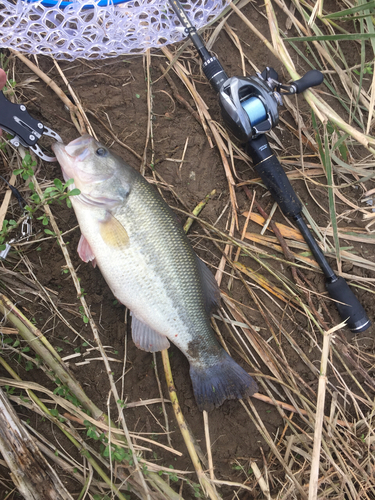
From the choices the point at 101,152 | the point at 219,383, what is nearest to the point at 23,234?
the point at 101,152

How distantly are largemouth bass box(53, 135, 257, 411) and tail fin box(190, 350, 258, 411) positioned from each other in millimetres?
144

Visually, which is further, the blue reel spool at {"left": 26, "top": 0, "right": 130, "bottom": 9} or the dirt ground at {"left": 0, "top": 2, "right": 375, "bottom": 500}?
the dirt ground at {"left": 0, "top": 2, "right": 375, "bottom": 500}

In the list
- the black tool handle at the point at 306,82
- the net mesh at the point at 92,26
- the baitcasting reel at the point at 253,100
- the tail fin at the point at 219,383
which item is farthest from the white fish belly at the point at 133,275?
the black tool handle at the point at 306,82

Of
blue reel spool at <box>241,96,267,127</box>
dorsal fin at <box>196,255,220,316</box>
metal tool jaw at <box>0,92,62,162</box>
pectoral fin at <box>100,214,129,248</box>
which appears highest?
metal tool jaw at <box>0,92,62,162</box>

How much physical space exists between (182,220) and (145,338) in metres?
0.95

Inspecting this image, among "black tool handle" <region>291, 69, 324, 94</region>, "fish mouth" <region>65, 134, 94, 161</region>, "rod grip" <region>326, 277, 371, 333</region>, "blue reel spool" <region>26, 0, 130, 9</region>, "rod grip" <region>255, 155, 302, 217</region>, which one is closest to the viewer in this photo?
"fish mouth" <region>65, 134, 94, 161</region>

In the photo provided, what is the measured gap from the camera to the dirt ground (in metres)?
2.49

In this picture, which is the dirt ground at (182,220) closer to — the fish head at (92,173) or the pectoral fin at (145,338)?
the pectoral fin at (145,338)

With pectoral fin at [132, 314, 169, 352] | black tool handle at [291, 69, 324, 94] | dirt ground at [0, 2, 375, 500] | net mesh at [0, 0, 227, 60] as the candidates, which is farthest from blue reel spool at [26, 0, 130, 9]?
pectoral fin at [132, 314, 169, 352]

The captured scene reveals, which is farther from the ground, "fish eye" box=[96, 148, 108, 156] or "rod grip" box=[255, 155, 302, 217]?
"fish eye" box=[96, 148, 108, 156]

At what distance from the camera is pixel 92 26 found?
7.98 ft

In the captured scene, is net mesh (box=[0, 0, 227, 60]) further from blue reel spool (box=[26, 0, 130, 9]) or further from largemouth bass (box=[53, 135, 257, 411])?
largemouth bass (box=[53, 135, 257, 411])

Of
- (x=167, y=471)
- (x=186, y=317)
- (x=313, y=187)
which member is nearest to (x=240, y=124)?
(x=313, y=187)

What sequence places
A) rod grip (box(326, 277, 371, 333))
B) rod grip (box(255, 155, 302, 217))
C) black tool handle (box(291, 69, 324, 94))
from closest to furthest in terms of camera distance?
1. black tool handle (box(291, 69, 324, 94))
2. rod grip (box(255, 155, 302, 217))
3. rod grip (box(326, 277, 371, 333))
